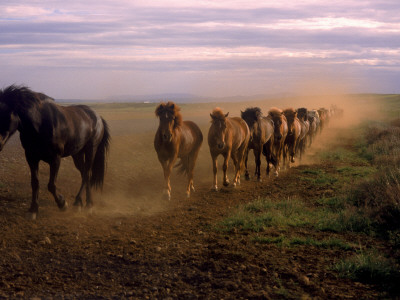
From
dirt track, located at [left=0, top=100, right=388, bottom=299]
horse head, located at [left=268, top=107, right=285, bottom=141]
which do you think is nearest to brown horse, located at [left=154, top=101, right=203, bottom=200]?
dirt track, located at [left=0, top=100, right=388, bottom=299]

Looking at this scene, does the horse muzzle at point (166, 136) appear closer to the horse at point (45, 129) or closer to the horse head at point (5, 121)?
the horse at point (45, 129)

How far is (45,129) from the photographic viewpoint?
7.47m

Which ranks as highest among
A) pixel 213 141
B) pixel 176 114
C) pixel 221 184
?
pixel 176 114

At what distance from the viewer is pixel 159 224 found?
748cm

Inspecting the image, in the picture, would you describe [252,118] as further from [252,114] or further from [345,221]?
[345,221]

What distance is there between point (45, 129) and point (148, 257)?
10.8 ft

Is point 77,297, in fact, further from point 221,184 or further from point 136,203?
point 221,184

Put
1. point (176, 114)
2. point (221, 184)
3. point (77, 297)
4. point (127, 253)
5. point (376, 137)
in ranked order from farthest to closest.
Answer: point (376, 137) → point (221, 184) → point (176, 114) → point (127, 253) → point (77, 297)

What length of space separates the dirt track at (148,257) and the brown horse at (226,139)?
7.05 feet

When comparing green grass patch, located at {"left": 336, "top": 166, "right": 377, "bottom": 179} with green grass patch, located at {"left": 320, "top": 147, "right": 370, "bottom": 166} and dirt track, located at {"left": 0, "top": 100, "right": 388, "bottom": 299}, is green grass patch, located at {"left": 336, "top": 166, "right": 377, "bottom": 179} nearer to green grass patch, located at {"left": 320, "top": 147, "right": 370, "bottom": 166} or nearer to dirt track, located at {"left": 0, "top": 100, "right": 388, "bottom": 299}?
green grass patch, located at {"left": 320, "top": 147, "right": 370, "bottom": 166}

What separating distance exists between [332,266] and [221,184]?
23.0ft

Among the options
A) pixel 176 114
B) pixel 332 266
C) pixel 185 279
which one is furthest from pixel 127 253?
pixel 176 114

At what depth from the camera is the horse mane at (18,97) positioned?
712 centimetres

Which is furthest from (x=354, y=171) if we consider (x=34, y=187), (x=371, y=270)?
(x=34, y=187)
